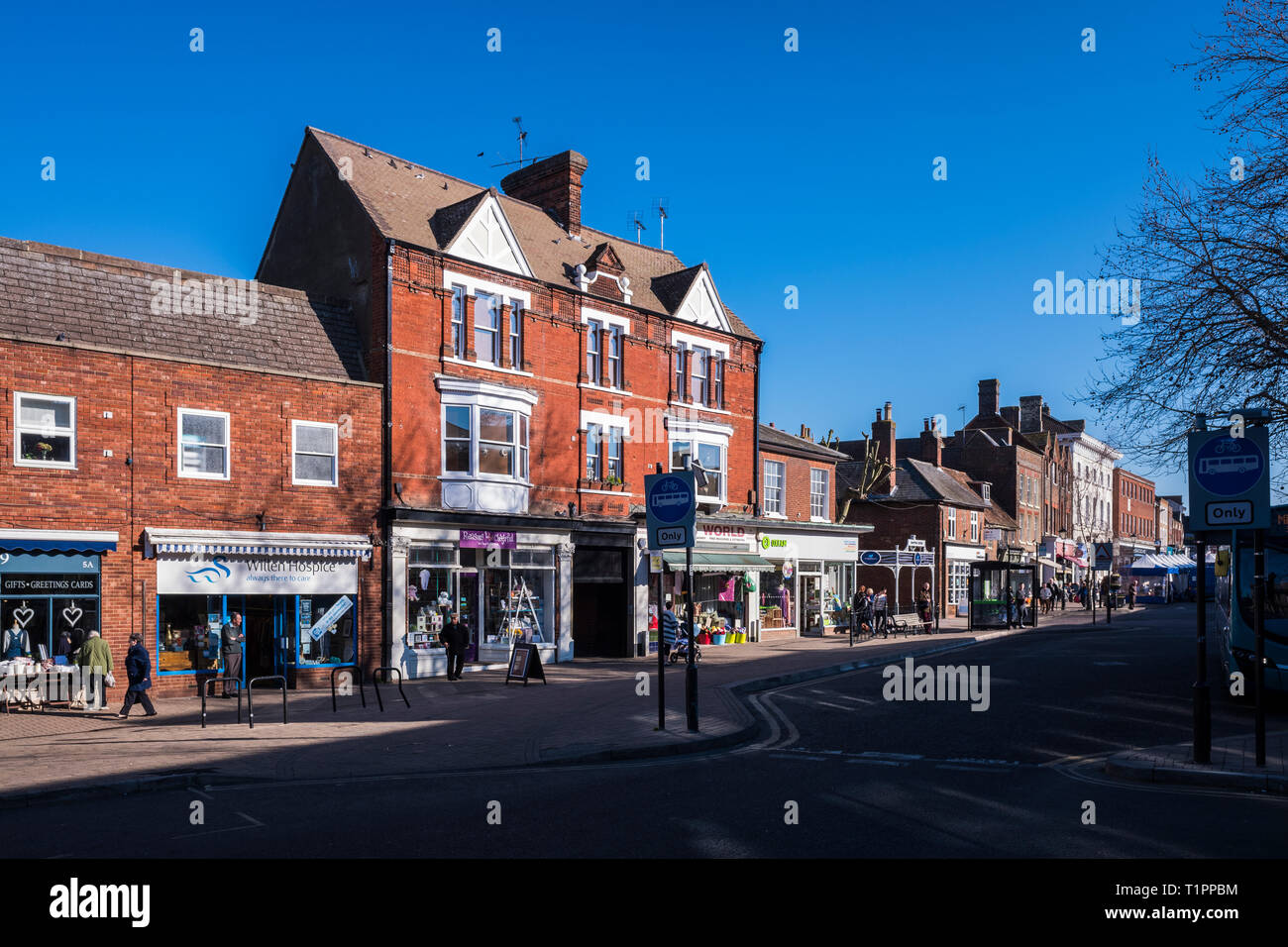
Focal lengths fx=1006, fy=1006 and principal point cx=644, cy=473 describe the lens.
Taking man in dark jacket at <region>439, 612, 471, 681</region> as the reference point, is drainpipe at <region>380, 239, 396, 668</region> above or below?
above

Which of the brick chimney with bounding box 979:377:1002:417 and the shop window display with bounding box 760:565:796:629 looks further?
the brick chimney with bounding box 979:377:1002:417

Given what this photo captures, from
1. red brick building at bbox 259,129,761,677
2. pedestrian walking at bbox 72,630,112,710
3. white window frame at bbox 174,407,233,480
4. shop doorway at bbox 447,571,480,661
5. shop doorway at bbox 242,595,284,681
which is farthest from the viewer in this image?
shop doorway at bbox 447,571,480,661

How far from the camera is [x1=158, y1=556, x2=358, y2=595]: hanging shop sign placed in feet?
64.7

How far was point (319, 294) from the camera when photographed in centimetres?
2481

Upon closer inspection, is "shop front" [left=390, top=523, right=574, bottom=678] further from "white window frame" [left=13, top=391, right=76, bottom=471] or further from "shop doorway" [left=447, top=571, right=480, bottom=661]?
"white window frame" [left=13, top=391, right=76, bottom=471]

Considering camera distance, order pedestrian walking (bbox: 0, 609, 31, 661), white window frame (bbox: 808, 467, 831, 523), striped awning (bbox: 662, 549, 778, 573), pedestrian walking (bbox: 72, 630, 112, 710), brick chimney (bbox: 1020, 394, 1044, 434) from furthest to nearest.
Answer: brick chimney (bbox: 1020, 394, 1044, 434) → white window frame (bbox: 808, 467, 831, 523) → striped awning (bbox: 662, 549, 778, 573) → pedestrian walking (bbox: 0, 609, 31, 661) → pedestrian walking (bbox: 72, 630, 112, 710)

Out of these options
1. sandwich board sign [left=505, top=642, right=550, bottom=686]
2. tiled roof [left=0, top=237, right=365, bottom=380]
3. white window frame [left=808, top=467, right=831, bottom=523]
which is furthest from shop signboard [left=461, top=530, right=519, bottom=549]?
white window frame [left=808, top=467, right=831, bottom=523]

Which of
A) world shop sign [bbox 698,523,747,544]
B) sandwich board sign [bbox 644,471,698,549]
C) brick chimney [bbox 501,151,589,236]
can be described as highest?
brick chimney [bbox 501,151,589,236]

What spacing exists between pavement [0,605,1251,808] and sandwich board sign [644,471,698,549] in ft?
8.70

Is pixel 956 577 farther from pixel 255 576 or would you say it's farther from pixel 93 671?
pixel 93 671

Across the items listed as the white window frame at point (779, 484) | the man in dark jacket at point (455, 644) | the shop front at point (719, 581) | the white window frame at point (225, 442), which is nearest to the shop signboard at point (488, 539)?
the man in dark jacket at point (455, 644)

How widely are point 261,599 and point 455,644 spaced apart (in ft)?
13.8
